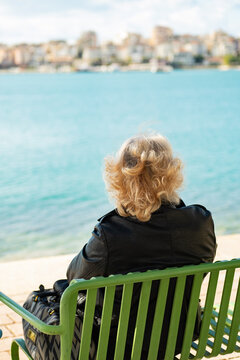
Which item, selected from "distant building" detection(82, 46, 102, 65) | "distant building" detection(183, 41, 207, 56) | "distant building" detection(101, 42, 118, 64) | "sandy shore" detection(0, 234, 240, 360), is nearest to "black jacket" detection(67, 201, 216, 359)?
"sandy shore" detection(0, 234, 240, 360)

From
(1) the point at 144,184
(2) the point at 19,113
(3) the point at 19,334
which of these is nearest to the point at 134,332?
(1) the point at 144,184

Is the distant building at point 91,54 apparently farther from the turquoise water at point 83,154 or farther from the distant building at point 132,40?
the turquoise water at point 83,154

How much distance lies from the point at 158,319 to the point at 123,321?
124mm

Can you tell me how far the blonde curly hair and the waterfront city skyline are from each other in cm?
9378

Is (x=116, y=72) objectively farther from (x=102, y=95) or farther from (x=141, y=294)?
(x=141, y=294)

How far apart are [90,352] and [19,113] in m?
43.5

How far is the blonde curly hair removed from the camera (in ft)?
6.54

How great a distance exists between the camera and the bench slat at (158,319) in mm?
1958

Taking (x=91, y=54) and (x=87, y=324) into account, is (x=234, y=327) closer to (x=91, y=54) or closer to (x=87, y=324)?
(x=87, y=324)

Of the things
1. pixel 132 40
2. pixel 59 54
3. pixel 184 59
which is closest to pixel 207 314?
pixel 59 54

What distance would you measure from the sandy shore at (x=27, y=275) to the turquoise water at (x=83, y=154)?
4.15 feet

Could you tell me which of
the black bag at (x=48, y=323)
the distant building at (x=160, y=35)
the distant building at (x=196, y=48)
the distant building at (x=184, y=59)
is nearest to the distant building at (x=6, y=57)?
the distant building at (x=160, y=35)

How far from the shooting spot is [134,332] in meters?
2.04

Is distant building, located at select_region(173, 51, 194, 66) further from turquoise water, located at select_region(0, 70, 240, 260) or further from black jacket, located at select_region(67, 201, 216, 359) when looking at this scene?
black jacket, located at select_region(67, 201, 216, 359)
